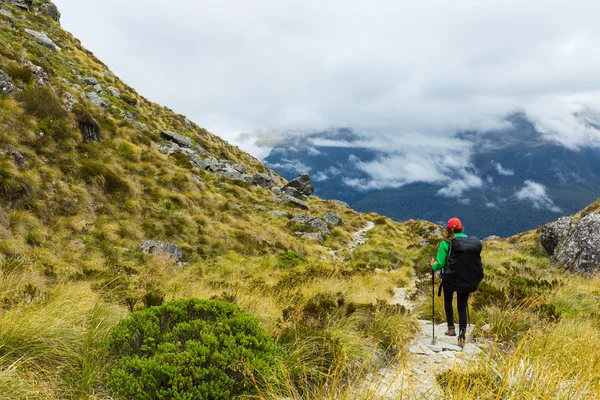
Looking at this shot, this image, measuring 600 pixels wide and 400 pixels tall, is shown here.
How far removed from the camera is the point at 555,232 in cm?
1944

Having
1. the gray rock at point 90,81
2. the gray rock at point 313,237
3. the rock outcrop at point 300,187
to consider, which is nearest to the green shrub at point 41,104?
the gray rock at point 90,81

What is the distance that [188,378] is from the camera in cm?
339

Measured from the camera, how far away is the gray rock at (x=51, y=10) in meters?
36.5

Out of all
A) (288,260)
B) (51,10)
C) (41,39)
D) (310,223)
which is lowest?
(288,260)

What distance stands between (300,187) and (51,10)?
33.6 m

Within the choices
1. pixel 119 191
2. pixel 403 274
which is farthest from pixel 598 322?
pixel 119 191

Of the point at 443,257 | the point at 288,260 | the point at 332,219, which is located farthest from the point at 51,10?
the point at 443,257

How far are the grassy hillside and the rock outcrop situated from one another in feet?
27.0

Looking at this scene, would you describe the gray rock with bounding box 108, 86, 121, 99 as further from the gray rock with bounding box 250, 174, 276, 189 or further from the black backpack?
the black backpack

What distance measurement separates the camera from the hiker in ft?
21.7

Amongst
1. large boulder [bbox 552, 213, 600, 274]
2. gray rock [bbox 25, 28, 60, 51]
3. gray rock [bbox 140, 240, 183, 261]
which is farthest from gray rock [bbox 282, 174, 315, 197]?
large boulder [bbox 552, 213, 600, 274]

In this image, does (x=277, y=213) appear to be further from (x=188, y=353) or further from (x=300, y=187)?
(x=188, y=353)

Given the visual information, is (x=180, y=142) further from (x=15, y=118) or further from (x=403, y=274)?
(x=403, y=274)

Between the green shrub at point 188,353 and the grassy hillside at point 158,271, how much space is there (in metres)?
0.30
